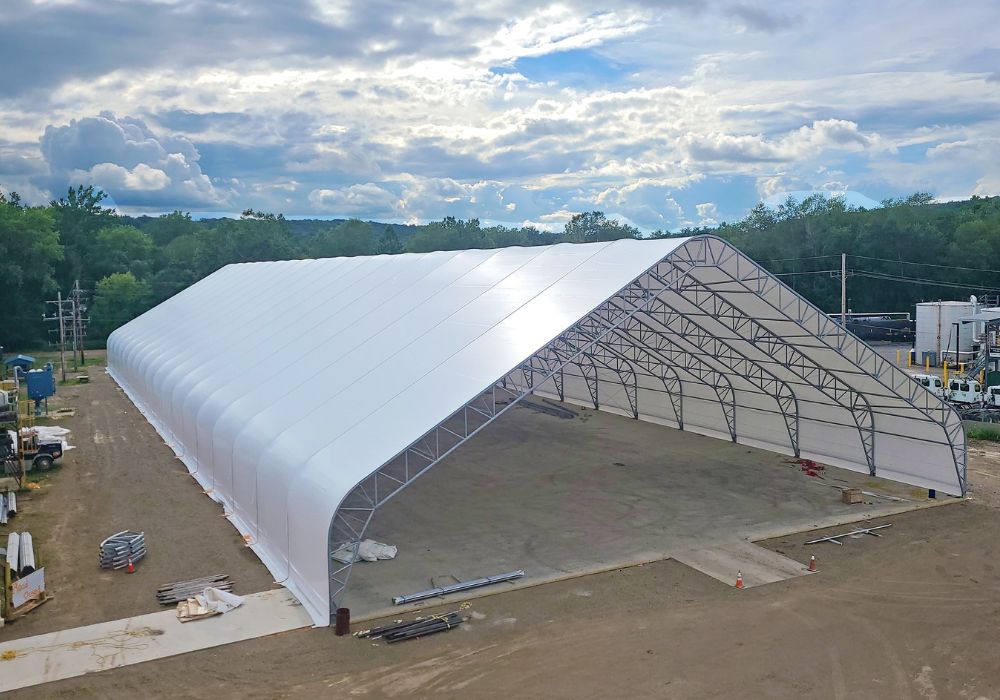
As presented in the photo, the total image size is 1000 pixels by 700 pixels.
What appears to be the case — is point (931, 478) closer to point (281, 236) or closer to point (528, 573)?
point (528, 573)

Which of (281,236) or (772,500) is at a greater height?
(281,236)

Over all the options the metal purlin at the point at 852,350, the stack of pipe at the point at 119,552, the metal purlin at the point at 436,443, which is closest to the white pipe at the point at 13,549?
the stack of pipe at the point at 119,552

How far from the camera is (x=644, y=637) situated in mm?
14188

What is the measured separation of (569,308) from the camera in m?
17.9

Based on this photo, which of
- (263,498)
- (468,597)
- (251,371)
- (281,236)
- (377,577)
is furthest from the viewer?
(281,236)

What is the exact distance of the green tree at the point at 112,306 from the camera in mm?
74000

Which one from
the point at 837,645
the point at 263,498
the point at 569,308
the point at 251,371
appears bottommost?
the point at 837,645

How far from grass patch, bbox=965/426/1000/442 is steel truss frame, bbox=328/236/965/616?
904 centimetres

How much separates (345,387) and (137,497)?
28.1ft

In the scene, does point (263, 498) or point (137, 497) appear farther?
point (137, 497)

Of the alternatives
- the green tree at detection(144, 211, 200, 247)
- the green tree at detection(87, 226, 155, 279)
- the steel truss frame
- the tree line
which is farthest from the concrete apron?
the green tree at detection(144, 211, 200, 247)

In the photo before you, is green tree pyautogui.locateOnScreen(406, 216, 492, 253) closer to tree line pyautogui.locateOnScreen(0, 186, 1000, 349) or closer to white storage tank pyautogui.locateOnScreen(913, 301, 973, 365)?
tree line pyautogui.locateOnScreen(0, 186, 1000, 349)

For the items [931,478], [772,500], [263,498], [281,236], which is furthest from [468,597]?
[281,236]

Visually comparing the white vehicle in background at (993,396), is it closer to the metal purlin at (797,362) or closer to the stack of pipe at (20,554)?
the metal purlin at (797,362)
